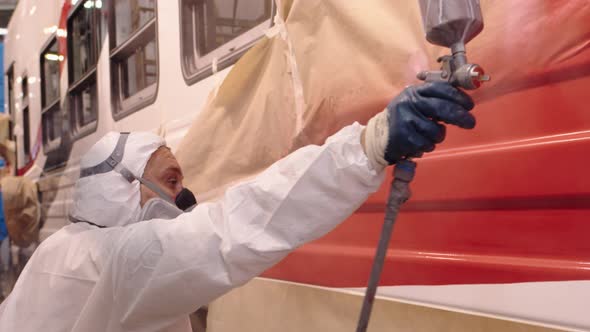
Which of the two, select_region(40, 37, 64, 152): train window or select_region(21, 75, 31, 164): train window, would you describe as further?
select_region(21, 75, 31, 164): train window

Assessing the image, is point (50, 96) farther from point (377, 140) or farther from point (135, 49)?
point (377, 140)

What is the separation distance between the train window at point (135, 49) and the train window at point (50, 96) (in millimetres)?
499

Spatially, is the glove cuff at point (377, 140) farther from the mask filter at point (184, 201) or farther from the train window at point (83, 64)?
the train window at point (83, 64)

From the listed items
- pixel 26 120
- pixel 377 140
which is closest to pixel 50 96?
pixel 26 120

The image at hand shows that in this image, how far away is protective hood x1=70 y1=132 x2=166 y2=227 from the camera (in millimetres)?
1352

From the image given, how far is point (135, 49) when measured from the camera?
2.02 m

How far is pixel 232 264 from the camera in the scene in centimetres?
104

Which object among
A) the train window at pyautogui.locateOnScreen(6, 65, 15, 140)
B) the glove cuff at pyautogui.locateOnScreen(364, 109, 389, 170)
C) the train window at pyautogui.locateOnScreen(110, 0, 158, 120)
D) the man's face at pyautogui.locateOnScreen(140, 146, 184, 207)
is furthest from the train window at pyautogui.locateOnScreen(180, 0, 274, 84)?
the train window at pyautogui.locateOnScreen(6, 65, 15, 140)

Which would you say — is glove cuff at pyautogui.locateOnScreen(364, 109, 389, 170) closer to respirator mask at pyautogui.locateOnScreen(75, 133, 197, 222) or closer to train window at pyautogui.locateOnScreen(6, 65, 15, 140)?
respirator mask at pyautogui.locateOnScreen(75, 133, 197, 222)

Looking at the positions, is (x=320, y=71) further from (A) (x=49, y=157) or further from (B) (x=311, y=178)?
(A) (x=49, y=157)

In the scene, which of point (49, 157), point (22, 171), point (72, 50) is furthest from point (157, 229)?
point (22, 171)

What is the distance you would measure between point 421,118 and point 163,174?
0.81 metres

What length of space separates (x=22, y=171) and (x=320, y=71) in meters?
2.67

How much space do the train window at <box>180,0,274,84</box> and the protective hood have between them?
1.41 feet
